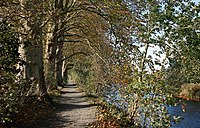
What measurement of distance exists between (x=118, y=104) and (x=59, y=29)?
11.7 metres

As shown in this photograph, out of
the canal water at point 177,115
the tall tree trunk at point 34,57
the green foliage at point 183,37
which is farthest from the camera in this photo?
the tall tree trunk at point 34,57

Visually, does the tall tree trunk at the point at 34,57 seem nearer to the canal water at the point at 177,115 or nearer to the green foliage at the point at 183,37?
the canal water at the point at 177,115

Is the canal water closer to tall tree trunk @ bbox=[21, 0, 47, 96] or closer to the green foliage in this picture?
the green foliage

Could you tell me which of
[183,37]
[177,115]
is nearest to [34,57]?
[183,37]

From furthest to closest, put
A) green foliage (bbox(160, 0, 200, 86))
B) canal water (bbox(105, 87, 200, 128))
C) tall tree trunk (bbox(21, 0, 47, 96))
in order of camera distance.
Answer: tall tree trunk (bbox(21, 0, 47, 96))
canal water (bbox(105, 87, 200, 128))
green foliage (bbox(160, 0, 200, 86))

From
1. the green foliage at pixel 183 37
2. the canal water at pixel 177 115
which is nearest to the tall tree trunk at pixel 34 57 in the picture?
the canal water at pixel 177 115

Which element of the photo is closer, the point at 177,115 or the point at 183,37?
the point at 183,37

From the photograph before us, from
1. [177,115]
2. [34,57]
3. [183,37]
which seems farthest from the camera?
[177,115]

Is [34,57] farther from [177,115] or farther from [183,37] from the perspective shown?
[177,115]

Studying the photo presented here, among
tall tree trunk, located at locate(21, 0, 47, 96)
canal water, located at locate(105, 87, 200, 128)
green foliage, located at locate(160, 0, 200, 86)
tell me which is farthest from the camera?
tall tree trunk, located at locate(21, 0, 47, 96)

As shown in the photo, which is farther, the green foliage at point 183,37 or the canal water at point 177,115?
the canal water at point 177,115

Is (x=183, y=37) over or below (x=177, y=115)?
over

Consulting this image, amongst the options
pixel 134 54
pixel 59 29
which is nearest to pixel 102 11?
pixel 134 54

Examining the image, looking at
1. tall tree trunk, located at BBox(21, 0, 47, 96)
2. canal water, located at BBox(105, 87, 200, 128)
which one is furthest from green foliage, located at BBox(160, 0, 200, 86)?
tall tree trunk, located at BBox(21, 0, 47, 96)
